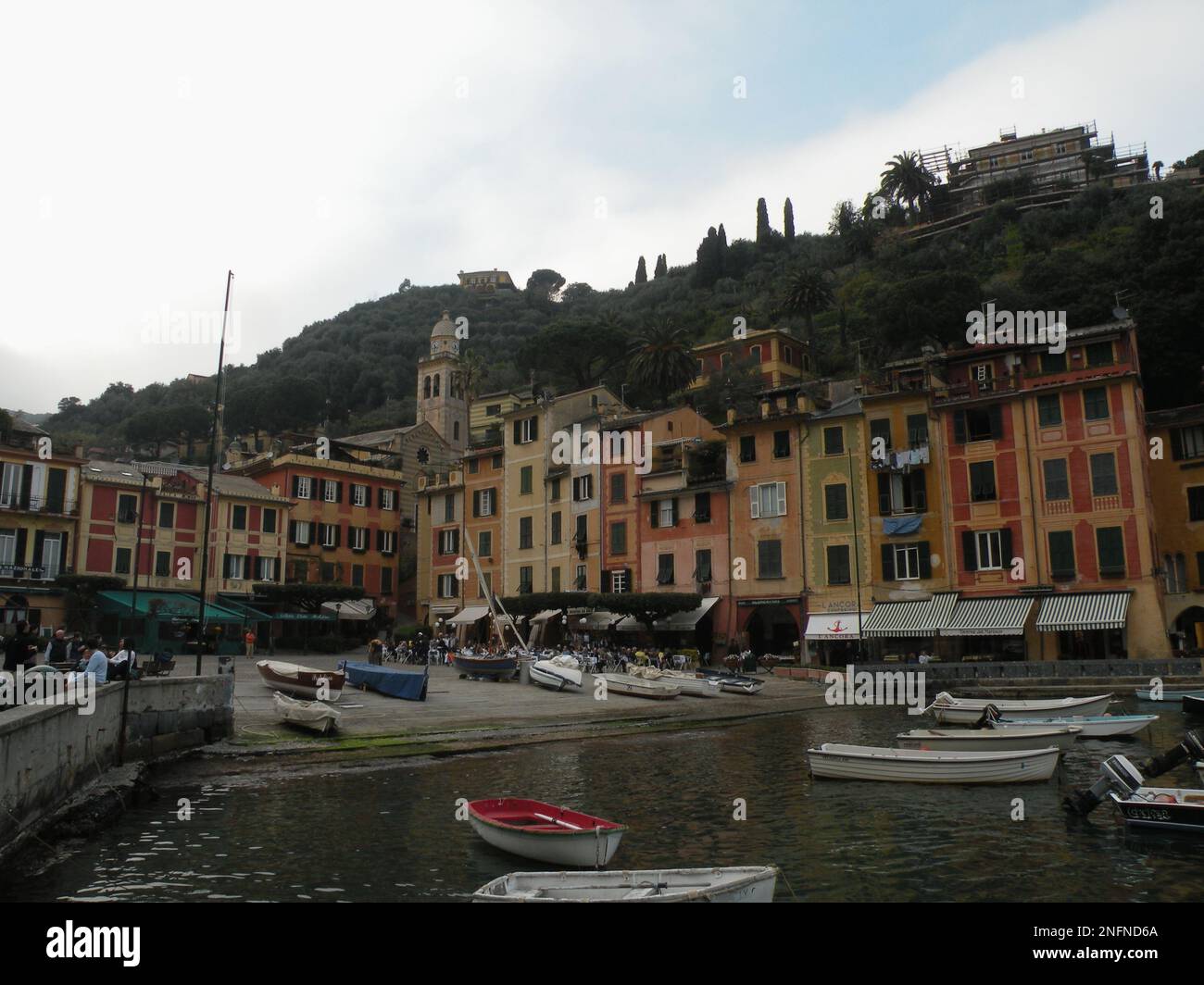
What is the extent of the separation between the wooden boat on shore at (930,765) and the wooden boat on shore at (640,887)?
10886 millimetres

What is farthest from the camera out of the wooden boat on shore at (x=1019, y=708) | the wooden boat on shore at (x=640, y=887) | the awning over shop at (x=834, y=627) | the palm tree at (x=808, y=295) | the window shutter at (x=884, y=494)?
the palm tree at (x=808, y=295)

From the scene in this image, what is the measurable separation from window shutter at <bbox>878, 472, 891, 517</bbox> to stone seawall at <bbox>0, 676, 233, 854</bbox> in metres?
35.1

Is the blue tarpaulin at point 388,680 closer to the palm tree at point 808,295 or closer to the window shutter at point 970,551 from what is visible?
the window shutter at point 970,551

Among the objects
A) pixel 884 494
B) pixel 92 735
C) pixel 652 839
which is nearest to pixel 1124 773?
pixel 652 839

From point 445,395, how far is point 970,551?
240 feet

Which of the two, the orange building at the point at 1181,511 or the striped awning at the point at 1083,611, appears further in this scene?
the orange building at the point at 1181,511

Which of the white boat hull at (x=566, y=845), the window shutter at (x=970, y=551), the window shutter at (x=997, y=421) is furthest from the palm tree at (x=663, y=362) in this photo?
the white boat hull at (x=566, y=845)

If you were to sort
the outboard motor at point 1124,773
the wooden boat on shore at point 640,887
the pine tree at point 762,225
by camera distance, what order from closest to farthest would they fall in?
the wooden boat on shore at point 640,887 → the outboard motor at point 1124,773 → the pine tree at point 762,225

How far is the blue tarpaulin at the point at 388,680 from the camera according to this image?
35.4 metres

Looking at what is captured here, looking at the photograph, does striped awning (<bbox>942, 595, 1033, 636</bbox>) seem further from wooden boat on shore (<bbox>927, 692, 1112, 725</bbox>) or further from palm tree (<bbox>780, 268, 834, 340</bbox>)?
palm tree (<bbox>780, 268, 834, 340</bbox>)

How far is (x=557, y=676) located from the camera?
41312mm

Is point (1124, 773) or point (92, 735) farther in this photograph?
point (92, 735)

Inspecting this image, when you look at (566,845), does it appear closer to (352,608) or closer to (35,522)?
(35,522)
